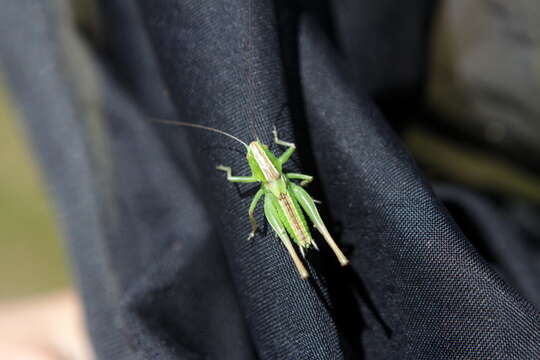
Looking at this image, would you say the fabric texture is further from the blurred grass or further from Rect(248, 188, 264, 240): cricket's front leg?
the blurred grass

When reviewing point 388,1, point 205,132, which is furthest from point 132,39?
point 388,1

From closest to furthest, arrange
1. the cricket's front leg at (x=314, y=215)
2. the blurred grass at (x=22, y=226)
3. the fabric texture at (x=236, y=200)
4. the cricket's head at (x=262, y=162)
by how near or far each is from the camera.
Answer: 1. the fabric texture at (x=236, y=200)
2. the cricket's front leg at (x=314, y=215)
3. the cricket's head at (x=262, y=162)
4. the blurred grass at (x=22, y=226)

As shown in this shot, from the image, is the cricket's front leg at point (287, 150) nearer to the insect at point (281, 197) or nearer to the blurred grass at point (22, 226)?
the insect at point (281, 197)

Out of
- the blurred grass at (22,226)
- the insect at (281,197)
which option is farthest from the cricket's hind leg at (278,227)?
the blurred grass at (22,226)

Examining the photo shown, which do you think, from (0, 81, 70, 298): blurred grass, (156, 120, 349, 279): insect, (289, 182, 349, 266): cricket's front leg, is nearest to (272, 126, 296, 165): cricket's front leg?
(156, 120, 349, 279): insect

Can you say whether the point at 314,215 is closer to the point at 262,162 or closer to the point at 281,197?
the point at 281,197

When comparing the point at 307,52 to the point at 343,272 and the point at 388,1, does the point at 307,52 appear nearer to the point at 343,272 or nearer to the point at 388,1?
the point at 343,272
